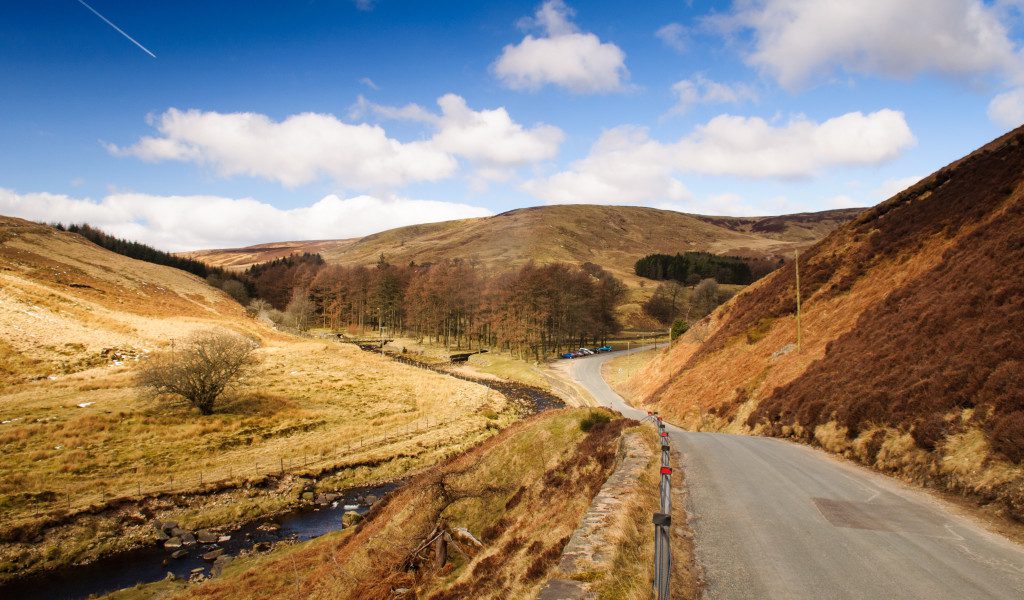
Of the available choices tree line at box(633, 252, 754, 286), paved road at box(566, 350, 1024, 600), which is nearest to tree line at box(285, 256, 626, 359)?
paved road at box(566, 350, 1024, 600)

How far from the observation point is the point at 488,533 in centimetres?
1459

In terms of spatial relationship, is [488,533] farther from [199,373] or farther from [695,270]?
[695,270]

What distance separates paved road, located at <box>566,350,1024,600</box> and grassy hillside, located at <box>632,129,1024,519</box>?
6.68 feet

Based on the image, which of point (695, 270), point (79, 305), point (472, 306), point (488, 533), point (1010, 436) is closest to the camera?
point (1010, 436)

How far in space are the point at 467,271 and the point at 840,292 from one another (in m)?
73.4

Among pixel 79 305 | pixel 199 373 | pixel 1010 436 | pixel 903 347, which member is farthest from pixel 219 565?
pixel 79 305

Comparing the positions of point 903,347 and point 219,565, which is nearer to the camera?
point 219,565

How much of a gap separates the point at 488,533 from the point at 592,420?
7.26m

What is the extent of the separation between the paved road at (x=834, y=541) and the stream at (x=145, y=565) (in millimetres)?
19805

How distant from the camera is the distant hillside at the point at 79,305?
44375 millimetres

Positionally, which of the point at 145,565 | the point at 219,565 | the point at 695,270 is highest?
the point at 695,270

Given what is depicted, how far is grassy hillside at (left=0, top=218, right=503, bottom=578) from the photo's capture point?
75.0 ft

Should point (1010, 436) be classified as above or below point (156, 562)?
above

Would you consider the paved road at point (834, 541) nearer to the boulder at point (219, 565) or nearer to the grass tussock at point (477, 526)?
the grass tussock at point (477, 526)
